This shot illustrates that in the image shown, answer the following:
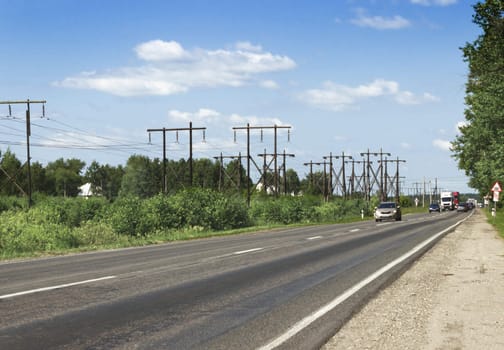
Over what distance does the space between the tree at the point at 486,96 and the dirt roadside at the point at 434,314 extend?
52.5ft

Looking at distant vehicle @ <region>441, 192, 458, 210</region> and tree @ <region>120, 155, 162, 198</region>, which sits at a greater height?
tree @ <region>120, 155, 162, 198</region>

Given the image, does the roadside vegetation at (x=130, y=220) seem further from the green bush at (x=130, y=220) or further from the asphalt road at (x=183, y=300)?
the asphalt road at (x=183, y=300)

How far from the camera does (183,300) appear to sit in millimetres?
9828

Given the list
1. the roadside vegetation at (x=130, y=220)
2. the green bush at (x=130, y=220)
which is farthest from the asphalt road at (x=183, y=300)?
the green bush at (x=130, y=220)

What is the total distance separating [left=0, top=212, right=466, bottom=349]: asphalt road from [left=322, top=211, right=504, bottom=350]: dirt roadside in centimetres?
34

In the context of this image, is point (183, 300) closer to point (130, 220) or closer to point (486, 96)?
point (130, 220)

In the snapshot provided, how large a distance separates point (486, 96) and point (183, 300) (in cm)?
3841

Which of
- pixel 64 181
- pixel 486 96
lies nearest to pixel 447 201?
pixel 486 96

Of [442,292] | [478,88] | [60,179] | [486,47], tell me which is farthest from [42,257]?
[60,179]

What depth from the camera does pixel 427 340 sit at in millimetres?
7148

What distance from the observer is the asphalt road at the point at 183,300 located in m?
7.13

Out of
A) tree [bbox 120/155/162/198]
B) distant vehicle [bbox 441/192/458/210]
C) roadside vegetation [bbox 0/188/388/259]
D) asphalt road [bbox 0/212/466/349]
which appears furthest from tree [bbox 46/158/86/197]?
asphalt road [bbox 0/212/466/349]

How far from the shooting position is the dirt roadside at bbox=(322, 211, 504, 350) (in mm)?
7071

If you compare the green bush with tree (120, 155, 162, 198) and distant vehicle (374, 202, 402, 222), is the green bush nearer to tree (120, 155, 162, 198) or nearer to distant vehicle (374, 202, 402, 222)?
distant vehicle (374, 202, 402, 222)
